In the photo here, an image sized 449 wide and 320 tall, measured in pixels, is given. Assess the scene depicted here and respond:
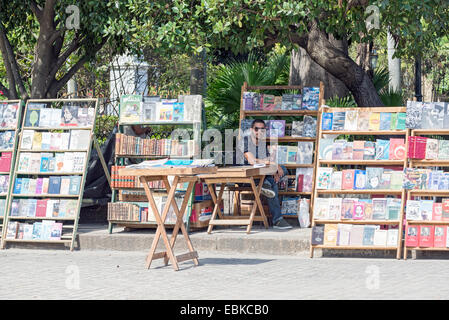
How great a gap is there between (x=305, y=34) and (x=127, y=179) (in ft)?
11.9

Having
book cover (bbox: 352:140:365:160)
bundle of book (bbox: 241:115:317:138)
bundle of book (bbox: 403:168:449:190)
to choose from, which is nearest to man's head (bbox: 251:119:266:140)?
bundle of book (bbox: 241:115:317:138)

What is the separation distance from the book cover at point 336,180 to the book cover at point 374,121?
75 centimetres

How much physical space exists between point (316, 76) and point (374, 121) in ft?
12.4

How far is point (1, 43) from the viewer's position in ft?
44.7

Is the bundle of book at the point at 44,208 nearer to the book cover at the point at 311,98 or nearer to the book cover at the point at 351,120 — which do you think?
the book cover at the point at 311,98

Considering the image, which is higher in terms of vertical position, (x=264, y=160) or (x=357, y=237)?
(x=264, y=160)

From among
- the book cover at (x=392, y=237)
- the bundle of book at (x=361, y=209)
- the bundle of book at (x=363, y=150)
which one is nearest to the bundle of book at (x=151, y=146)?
the bundle of book at (x=363, y=150)

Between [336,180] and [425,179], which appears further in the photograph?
[336,180]

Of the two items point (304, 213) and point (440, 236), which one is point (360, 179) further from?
point (304, 213)

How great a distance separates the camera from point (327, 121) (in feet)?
34.1

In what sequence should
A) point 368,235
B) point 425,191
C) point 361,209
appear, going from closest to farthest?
1. point 425,191
2. point 368,235
3. point 361,209

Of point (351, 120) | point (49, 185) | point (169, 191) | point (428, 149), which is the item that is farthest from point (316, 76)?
point (169, 191)

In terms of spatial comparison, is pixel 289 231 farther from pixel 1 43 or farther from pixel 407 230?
pixel 1 43

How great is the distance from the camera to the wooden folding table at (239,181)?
1056cm
